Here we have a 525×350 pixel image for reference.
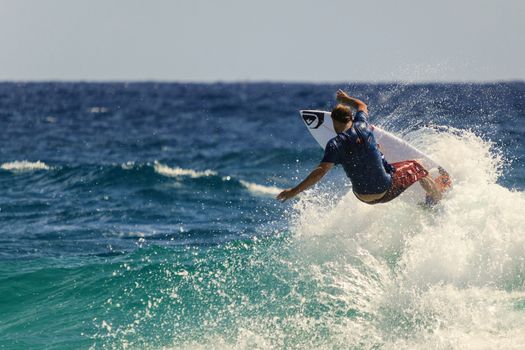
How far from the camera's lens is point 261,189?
1939 cm

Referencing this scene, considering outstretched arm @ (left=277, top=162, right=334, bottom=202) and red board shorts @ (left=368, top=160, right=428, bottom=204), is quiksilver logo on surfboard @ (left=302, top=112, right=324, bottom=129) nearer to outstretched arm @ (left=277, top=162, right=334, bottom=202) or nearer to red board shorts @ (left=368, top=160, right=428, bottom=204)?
red board shorts @ (left=368, top=160, right=428, bottom=204)

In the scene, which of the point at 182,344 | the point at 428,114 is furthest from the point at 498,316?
the point at 428,114

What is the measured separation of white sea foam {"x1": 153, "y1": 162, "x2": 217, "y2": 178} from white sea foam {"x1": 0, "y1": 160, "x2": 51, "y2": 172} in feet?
10.2

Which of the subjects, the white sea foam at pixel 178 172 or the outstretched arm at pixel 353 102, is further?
the white sea foam at pixel 178 172

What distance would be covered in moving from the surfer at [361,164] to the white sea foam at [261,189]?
372 inches

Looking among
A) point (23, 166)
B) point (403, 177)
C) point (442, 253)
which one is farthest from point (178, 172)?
point (442, 253)

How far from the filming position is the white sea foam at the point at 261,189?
1872cm

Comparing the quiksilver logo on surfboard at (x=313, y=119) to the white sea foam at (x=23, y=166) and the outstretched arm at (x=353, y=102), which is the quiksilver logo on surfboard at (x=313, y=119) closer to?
the outstretched arm at (x=353, y=102)

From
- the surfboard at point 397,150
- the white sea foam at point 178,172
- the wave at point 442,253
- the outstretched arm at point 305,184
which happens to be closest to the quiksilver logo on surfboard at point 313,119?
the surfboard at point 397,150

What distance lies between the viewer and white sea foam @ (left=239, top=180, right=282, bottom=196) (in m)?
18.7

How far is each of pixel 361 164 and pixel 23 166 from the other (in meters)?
17.0

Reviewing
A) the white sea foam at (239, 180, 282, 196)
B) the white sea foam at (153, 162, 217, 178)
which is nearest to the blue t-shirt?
the white sea foam at (239, 180, 282, 196)

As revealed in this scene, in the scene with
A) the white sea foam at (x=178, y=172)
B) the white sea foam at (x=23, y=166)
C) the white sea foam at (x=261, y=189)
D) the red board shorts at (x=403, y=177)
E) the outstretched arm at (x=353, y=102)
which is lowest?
the white sea foam at (x=23, y=166)

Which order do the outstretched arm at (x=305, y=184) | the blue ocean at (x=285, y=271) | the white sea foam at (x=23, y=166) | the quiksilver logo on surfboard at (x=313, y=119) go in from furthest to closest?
the white sea foam at (x=23, y=166) < the quiksilver logo on surfboard at (x=313, y=119) < the blue ocean at (x=285, y=271) < the outstretched arm at (x=305, y=184)
